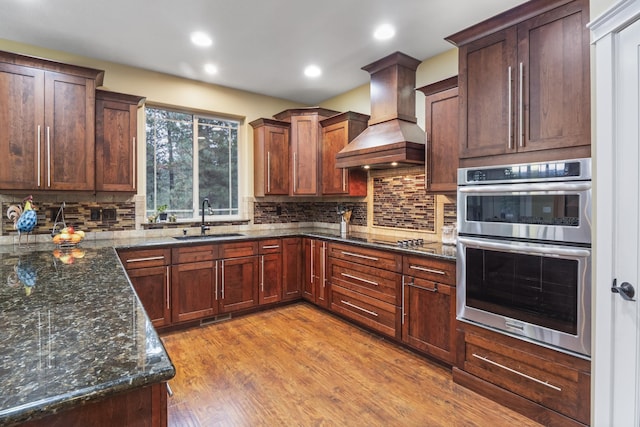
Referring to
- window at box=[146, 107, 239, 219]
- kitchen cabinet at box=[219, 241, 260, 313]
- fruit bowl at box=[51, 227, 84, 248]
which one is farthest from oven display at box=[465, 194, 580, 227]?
fruit bowl at box=[51, 227, 84, 248]

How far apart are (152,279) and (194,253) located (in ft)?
1.50

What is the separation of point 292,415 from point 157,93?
3.63m

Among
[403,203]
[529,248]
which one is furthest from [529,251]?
[403,203]

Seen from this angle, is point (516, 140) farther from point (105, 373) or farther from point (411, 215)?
point (105, 373)

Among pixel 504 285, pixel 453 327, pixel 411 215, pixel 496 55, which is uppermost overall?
pixel 496 55

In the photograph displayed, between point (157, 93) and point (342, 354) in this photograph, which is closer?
point (342, 354)

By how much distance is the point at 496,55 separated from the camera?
220cm

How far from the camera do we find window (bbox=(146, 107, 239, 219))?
4.00 m

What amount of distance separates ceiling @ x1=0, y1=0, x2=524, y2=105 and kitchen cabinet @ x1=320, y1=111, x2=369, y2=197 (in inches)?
22.4

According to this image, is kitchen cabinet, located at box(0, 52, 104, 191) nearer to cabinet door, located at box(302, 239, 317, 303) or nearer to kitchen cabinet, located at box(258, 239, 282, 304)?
kitchen cabinet, located at box(258, 239, 282, 304)

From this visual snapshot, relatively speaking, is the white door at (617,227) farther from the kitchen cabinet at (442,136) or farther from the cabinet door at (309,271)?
the cabinet door at (309,271)

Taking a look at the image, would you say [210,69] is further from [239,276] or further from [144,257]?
[239,276]

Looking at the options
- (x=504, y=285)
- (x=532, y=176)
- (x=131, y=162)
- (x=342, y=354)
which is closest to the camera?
(x=532, y=176)

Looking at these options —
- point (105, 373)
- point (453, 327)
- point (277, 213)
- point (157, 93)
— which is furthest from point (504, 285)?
point (157, 93)
